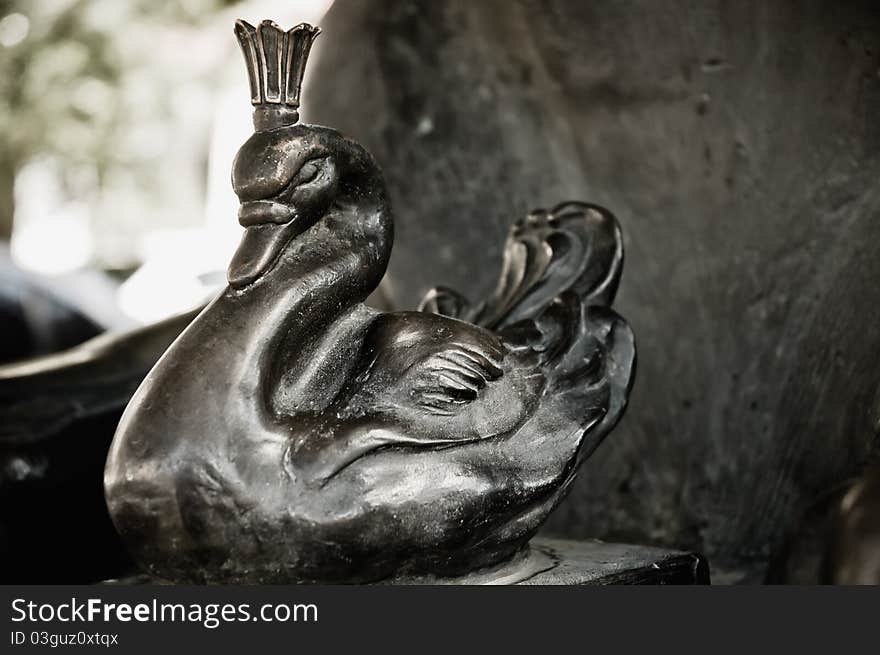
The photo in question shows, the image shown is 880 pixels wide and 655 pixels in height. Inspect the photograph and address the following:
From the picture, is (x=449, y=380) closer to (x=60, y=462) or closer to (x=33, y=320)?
(x=60, y=462)

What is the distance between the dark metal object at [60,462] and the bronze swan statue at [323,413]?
1.23ft

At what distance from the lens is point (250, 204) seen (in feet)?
3.03

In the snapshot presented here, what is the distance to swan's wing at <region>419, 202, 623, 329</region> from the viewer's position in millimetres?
1137

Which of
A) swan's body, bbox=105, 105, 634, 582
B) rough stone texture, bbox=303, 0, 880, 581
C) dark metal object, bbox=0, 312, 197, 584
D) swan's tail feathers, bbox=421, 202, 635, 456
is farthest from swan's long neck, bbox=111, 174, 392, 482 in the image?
rough stone texture, bbox=303, 0, 880, 581

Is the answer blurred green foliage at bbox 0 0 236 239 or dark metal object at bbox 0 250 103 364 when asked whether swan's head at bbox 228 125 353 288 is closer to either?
dark metal object at bbox 0 250 103 364

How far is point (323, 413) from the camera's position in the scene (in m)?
0.93

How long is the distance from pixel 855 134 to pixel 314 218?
1.93 ft

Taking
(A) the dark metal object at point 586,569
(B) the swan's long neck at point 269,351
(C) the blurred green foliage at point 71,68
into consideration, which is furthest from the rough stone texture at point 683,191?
(C) the blurred green foliage at point 71,68

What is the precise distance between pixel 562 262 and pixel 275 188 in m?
0.32

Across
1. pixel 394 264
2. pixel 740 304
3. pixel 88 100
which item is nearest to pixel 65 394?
pixel 394 264

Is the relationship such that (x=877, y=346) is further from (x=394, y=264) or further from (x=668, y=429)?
(x=394, y=264)

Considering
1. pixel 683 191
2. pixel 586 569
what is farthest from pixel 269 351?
pixel 683 191

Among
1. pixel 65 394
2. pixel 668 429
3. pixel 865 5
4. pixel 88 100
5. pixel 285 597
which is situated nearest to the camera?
pixel 285 597

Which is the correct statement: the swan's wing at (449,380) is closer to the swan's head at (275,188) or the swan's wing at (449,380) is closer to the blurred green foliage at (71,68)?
the swan's head at (275,188)
